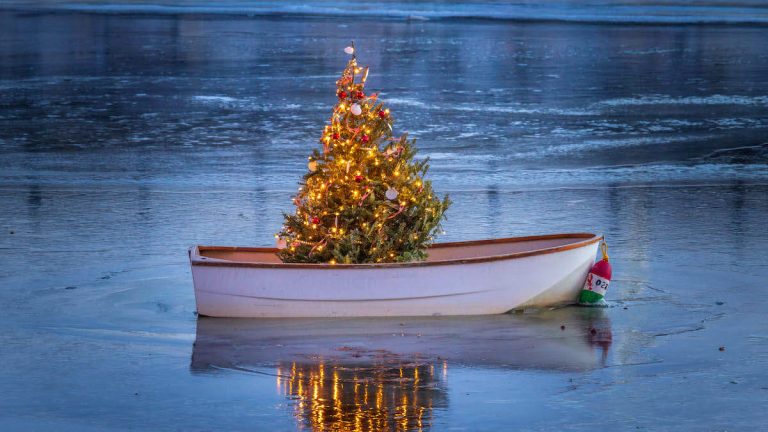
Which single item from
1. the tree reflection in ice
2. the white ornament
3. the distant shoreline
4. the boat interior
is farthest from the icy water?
the distant shoreline

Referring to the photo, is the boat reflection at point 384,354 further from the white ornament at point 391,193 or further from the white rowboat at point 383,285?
the white ornament at point 391,193

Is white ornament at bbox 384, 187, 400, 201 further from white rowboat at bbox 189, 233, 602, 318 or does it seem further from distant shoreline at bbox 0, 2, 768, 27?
distant shoreline at bbox 0, 2, 768, 27

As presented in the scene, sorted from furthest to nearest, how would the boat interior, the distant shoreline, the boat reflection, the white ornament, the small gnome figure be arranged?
the distant shoreline
the boat interior
the small gnome figure
the white ornament
the boat reflection

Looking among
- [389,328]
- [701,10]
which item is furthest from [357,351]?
[701,10]

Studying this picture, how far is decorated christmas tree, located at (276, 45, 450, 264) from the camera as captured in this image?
991 cm

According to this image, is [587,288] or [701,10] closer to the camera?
[587,288]

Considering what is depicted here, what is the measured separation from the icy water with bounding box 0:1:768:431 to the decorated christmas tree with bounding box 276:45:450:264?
604mm

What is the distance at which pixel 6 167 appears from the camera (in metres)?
17.1

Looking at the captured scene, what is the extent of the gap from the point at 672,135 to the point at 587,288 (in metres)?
10.6

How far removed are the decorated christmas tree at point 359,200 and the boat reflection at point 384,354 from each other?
56 cm

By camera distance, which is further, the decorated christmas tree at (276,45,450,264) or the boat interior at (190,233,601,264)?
the boat interior at (190,233,601,264)

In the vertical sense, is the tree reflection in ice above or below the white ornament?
below

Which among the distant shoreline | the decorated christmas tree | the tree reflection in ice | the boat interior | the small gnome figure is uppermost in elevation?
the distant shoreline

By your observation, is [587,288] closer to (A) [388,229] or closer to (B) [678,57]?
(A) [388,229]
